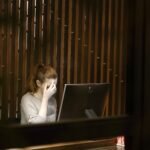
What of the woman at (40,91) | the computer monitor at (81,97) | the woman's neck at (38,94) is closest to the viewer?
the computer monitor at (81,97)

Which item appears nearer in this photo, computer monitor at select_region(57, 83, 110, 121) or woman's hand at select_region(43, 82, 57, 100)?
computer monitor at select_region(57, 83, 110, 121)

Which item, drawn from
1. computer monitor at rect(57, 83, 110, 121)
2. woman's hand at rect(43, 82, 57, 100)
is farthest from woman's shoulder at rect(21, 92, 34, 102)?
computer monitor at rect(57, 83, 110, 121)

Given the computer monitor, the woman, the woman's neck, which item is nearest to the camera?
the computer monitor

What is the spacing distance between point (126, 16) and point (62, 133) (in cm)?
26

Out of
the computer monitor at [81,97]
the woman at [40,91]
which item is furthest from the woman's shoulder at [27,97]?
the computer monitor at [81,97]

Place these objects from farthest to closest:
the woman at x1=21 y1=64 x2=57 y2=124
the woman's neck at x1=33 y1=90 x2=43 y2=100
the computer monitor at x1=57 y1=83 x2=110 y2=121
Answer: the woman's neck at x1=33 y1=90 x2=43 y2=100 < the woman at x1=21 y1=64 x2=57 y2=124 < the computer monitor at x1=57 y1=83 x2=110 y2=121

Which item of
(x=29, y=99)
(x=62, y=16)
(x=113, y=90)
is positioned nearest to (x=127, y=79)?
(x=29, y=99)

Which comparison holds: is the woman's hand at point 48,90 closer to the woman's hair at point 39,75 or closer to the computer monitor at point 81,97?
the woman's hair at point 39,75

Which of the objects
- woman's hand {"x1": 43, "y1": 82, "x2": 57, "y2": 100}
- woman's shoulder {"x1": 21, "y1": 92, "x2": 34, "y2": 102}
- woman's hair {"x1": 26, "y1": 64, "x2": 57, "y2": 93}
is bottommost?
woman's shoulder {"x1": 21, "y1": 92, "x2": 34, "y2": 102}

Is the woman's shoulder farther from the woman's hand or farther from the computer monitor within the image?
the computer monitor

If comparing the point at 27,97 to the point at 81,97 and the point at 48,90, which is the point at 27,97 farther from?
the point at 81,97

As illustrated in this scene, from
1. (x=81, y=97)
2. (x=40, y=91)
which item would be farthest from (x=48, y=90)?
(x=81, y=97)

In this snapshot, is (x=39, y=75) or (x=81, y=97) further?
(x=39, y=75)

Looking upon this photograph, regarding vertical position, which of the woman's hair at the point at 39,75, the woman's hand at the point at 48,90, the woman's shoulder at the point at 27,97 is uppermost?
the woman's hair at the point at 39,75
